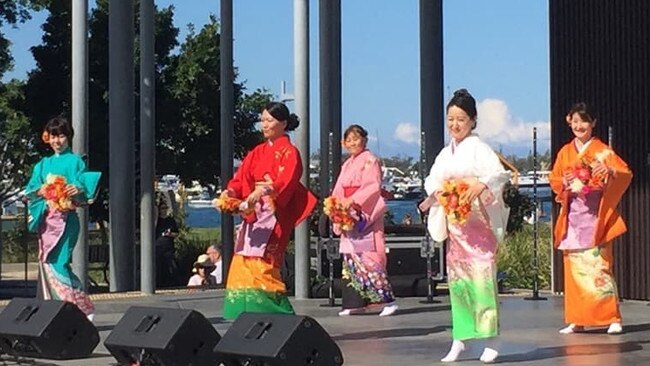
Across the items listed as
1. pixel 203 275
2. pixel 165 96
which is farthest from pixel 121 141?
pixel 165 96

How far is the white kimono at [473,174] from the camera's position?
26.2 feet

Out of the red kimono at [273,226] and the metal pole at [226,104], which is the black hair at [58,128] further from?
the metal pole at [226,104]

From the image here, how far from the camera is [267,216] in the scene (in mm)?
8922

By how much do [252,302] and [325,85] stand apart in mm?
5997

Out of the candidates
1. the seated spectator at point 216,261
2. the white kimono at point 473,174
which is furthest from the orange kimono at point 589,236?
the seated spectator at point 216,261

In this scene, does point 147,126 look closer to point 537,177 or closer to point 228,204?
point 537,177

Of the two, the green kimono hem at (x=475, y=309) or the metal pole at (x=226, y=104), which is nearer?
the green kimono hem at (x=475, y=309)

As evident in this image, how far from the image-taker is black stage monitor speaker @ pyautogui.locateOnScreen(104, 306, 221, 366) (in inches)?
289

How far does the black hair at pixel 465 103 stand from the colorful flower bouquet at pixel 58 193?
2931mm

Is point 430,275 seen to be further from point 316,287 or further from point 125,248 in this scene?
point 125,248

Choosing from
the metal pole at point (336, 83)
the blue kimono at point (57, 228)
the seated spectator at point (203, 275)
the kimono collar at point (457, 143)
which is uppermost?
the metal pole at point (336, 83)

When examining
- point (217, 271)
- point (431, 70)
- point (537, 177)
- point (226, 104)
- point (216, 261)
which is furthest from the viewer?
point (216, 261)

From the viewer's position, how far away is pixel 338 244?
486 inches

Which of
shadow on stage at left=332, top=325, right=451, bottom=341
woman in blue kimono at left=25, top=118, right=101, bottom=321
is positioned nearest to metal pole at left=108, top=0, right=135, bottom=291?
woman in blue kimono at left=25, top=118, right=101, bottom=321
